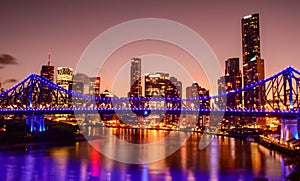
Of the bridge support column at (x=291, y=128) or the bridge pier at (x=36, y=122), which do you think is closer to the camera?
the bridge support column at (x=291, y=128)

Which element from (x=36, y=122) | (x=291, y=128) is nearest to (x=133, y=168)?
(x=291, y=128)

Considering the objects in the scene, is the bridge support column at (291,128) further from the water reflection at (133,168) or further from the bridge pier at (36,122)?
the bridge pier at (36,122)

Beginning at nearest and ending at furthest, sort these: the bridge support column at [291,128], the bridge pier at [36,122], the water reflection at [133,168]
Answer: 1. the water reflection at [133,168]
2. the bridge support column at [291,128]
3. the bridge pier at [36,122]

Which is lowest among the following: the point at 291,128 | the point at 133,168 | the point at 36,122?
the point at 133,168

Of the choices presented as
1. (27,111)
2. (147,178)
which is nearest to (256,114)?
(147,178)

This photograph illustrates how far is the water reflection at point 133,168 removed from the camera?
23.9 m

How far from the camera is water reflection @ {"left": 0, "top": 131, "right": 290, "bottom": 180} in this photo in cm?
2394

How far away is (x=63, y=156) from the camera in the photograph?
3362cm

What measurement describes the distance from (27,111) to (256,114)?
32474 mm

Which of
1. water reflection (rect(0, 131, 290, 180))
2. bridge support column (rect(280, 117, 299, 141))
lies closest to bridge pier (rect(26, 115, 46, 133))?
water reflection (rect(0, 131, 290, 180))

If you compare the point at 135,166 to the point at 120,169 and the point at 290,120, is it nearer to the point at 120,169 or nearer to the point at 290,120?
the point at 120,169

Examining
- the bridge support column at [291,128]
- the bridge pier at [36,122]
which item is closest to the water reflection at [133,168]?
the bridge support column at [291,128]

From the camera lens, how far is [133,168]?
→ 27531 millimetres

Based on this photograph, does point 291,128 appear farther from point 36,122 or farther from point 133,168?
point 36,122
